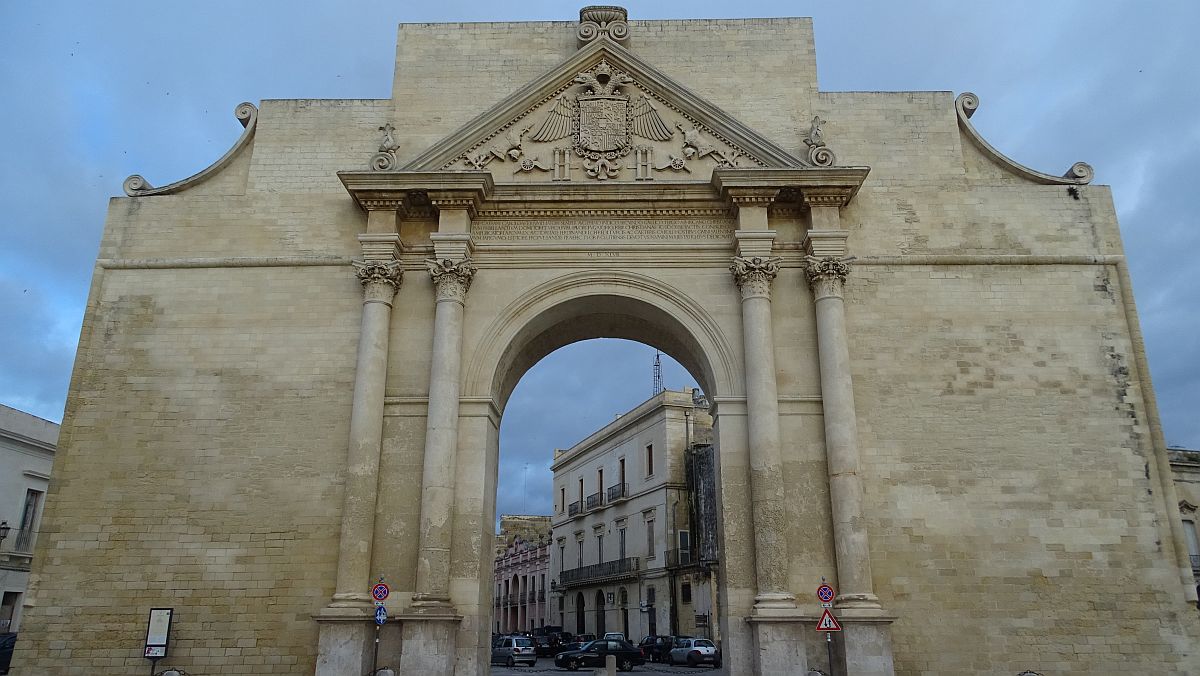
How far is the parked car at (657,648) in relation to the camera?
1141 inches

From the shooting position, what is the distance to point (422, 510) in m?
13.5

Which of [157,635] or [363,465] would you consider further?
[363,465]

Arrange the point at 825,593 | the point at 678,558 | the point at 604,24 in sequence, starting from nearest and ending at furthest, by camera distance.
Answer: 1. the point at 825,593
2. the point at 604,24
3. the point at 678,558

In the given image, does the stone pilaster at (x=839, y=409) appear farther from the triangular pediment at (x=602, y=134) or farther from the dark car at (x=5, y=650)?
the dark car at (x=5, y=650)

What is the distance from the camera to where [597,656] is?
27.1m

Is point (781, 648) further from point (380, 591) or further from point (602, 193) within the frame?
point (602, 193)

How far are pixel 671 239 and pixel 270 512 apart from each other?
8.08 metres

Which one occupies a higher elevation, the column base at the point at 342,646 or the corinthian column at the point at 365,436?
the corinthian column at the point at 365,436

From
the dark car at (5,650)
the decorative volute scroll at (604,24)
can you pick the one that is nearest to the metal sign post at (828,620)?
the decorative volute scroll at (604,24)

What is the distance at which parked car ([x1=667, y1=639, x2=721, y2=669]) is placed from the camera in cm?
2619

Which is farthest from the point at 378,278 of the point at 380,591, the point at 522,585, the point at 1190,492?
the point at 522,585

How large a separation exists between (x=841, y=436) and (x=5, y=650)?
58.4 ft

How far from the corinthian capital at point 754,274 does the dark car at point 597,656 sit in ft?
53.1

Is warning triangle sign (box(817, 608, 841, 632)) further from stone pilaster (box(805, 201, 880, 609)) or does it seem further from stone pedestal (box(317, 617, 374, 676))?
stone pedestal (box(317, 617, 374, 676))
